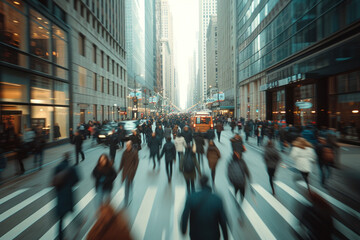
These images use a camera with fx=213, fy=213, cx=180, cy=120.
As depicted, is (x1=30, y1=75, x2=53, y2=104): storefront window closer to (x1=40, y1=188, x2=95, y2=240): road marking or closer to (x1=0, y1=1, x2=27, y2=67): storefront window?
(x1=0, y1=1, x2=27, y2=67): storefront window

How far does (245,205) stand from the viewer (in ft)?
20.3

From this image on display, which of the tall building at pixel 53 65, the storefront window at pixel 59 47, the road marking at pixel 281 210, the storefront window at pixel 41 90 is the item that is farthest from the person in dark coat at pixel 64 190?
the storefront window at pixel 59 47

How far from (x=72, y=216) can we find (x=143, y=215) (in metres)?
1.89

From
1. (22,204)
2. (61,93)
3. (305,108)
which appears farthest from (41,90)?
(305,108)

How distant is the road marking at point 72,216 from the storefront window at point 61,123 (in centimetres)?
1413

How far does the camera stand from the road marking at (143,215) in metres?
4.71

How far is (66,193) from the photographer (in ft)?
15.2

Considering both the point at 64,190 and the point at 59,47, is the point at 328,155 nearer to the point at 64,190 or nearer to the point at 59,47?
the point at 64,190

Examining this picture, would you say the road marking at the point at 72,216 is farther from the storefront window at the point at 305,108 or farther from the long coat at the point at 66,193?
the storefront window at the point at 305,108

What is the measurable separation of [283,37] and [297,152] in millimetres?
25616

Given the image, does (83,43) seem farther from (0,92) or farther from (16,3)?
(0,92)

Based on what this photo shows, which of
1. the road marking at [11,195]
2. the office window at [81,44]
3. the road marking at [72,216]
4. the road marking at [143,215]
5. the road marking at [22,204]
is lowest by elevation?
the road marking at [11,195]

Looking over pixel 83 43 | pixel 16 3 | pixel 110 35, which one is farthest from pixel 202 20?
pixel 16 3

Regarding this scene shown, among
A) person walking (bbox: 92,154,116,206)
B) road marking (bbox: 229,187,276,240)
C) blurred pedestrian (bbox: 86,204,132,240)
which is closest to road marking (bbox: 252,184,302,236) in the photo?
road marking (bbox: 229,187,276,240)
